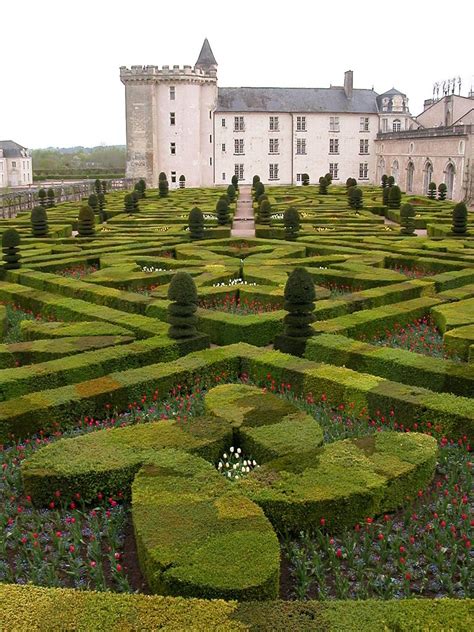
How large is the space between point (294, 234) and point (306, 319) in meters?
11.6

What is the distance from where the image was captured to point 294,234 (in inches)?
846

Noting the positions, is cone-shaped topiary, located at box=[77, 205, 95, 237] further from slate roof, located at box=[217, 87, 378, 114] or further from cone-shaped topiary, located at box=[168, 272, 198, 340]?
slate roof, located at box=[217, 87, 378, 114]

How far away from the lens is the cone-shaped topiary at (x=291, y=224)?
69.9ft

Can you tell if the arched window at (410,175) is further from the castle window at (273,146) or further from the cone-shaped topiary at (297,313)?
the cone-shaped topiary at (297,313)

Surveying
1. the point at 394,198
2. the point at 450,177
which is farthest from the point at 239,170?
the point at 394,198

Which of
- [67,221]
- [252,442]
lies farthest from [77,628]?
[67,221]

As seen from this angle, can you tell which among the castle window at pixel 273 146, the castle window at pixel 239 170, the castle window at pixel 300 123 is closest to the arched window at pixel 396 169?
the castle window at pixel 300 123

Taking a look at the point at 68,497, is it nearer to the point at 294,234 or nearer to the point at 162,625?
the point at 162,625

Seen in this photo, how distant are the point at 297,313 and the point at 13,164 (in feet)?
252

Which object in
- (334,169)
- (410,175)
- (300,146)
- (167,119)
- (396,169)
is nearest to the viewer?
(410,175)

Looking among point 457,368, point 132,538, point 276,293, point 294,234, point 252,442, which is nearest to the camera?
point 132,538

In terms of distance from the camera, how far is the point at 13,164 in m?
79.9

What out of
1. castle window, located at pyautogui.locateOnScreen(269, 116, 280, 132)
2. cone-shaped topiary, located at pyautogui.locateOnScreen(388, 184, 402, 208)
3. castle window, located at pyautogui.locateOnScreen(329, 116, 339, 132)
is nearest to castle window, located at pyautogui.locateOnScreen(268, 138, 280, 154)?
castle window, located at pyautogui.locateOnScreen(269, 116, 280, 132)

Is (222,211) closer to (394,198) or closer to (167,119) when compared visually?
(394,198)
